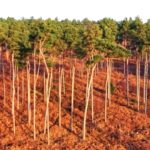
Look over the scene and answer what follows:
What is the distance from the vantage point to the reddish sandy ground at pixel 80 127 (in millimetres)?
46188

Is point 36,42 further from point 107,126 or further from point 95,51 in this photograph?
point 107,126

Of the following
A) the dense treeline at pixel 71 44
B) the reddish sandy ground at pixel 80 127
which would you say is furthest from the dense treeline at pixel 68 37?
the reddish sandy ground at pixel 80 127

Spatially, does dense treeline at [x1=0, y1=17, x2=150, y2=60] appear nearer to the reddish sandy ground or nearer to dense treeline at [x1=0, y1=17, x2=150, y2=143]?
dense treeline at [x1=0, y1=17, x2=150, y2=143]

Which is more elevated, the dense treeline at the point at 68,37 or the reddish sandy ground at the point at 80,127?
the dense treeline at the point at 68,37

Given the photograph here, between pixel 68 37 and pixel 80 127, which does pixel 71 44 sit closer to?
pixel 68 37

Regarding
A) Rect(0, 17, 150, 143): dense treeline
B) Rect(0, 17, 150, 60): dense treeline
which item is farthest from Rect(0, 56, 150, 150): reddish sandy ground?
Rect(0, 17, 150, 60): dense treeline

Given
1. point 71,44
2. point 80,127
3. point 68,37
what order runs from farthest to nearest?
1. point 71,44
2. point 68,37
3. point 80,127

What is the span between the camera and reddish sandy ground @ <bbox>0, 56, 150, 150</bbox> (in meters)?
46.2

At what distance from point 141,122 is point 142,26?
1356 centimetres

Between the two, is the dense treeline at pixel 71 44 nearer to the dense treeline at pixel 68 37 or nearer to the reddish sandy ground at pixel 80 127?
the dense treeline at pixel 68 37

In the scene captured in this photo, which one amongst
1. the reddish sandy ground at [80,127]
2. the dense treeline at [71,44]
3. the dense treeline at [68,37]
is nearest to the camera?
the reddish sandy ground at [80,127]

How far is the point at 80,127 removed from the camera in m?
51.7

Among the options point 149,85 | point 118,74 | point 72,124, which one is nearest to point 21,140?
point 72,124

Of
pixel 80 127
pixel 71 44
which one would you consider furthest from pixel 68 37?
pixel 80 127
